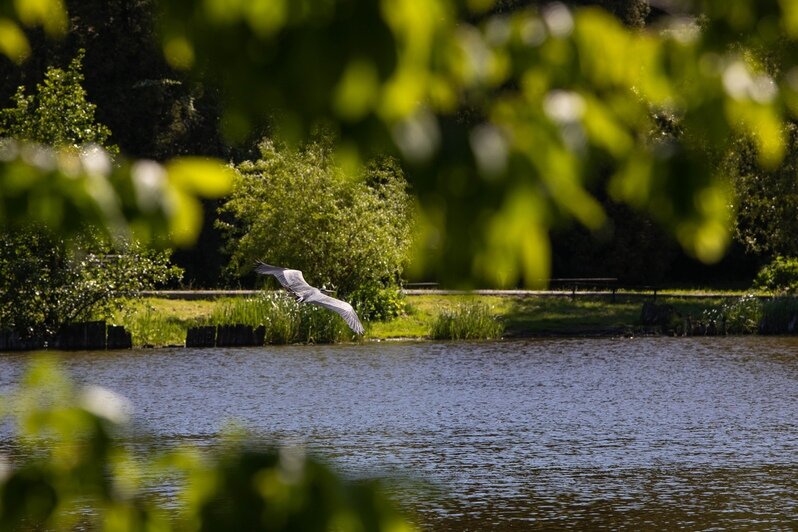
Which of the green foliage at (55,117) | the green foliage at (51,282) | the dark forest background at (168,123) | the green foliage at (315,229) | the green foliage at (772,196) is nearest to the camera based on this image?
the green foliage at (55,117)

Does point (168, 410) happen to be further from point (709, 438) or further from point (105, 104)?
point (105, 104)

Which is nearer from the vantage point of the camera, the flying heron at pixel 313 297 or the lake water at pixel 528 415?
the lake water at pixel 528 415

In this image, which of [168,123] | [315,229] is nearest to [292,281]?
[315,229]

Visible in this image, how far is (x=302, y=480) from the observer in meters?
1.62

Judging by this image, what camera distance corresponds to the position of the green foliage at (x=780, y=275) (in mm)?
38094

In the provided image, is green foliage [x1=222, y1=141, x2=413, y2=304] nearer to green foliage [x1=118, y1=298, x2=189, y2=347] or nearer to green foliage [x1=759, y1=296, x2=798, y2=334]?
green foliage [x1=118, y1=298, x2=189, y2=347]

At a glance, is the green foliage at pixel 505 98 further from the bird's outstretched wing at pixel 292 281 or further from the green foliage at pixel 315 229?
the green foliage at pixel 315 229

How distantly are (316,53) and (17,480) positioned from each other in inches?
26.1

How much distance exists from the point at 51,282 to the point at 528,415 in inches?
500

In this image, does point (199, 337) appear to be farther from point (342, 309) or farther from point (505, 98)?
point (505, 98)

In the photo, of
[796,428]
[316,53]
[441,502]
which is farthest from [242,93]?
[796,428]

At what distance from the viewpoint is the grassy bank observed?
31.6 meters

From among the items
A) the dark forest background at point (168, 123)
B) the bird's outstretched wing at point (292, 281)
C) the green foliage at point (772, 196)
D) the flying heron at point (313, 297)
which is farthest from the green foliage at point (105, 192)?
the dark forest background at point (168, 123)

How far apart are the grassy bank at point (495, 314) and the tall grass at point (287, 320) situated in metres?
0.49
